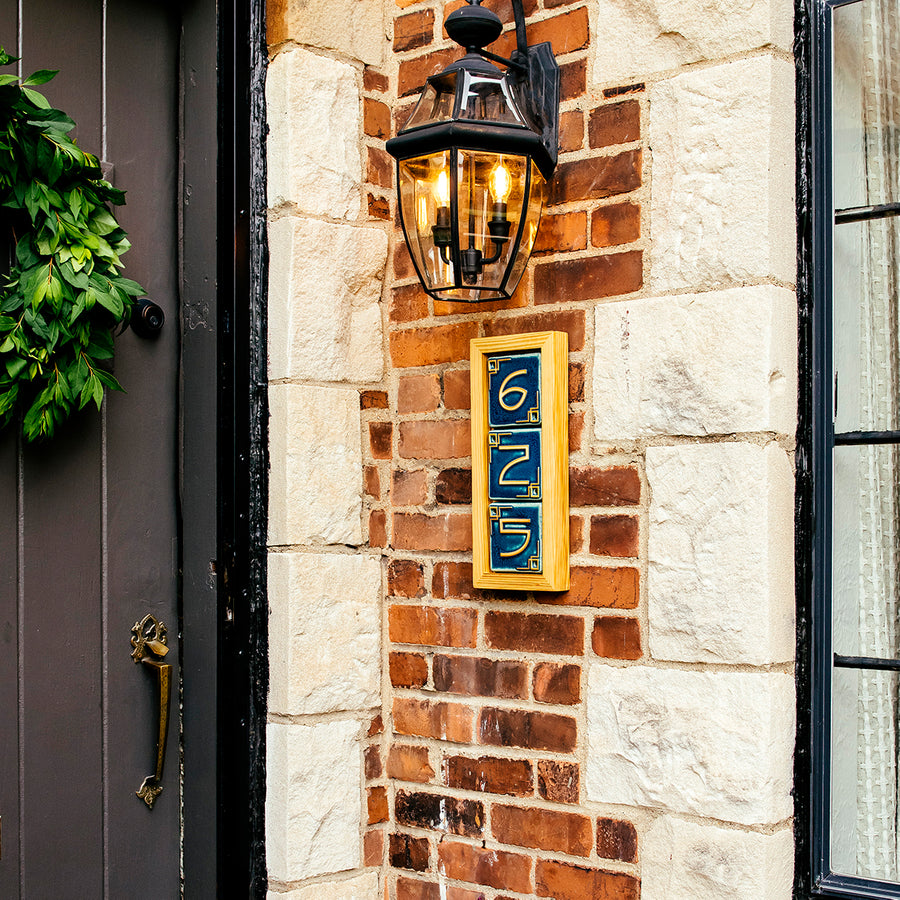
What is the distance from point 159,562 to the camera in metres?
2.16

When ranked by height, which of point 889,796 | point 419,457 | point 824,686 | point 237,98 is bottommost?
point 889,796

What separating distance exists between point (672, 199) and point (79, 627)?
1.39 metres

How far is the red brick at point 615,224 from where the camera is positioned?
1.97 m

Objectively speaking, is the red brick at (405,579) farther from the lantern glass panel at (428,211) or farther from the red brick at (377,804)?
the lantern glass panel at (428,211)

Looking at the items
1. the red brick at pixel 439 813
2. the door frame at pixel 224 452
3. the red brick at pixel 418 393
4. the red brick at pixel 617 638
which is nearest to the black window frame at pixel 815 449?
the red brick at pixel 617 638

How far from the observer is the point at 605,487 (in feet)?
6.50

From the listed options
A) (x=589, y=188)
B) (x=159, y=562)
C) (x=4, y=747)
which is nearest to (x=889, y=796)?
(x=589, y=188)

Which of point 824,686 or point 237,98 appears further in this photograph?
point 237,98

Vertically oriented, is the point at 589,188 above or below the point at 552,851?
above

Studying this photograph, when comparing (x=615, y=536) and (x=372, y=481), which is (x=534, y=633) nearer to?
(x=615, y=536)

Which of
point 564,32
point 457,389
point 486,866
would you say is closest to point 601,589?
point 457,389

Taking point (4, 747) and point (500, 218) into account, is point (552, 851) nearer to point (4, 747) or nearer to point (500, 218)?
point (4, 747)

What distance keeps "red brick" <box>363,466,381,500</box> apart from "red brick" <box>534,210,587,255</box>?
0.59 meters

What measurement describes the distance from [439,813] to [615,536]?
0.71m
